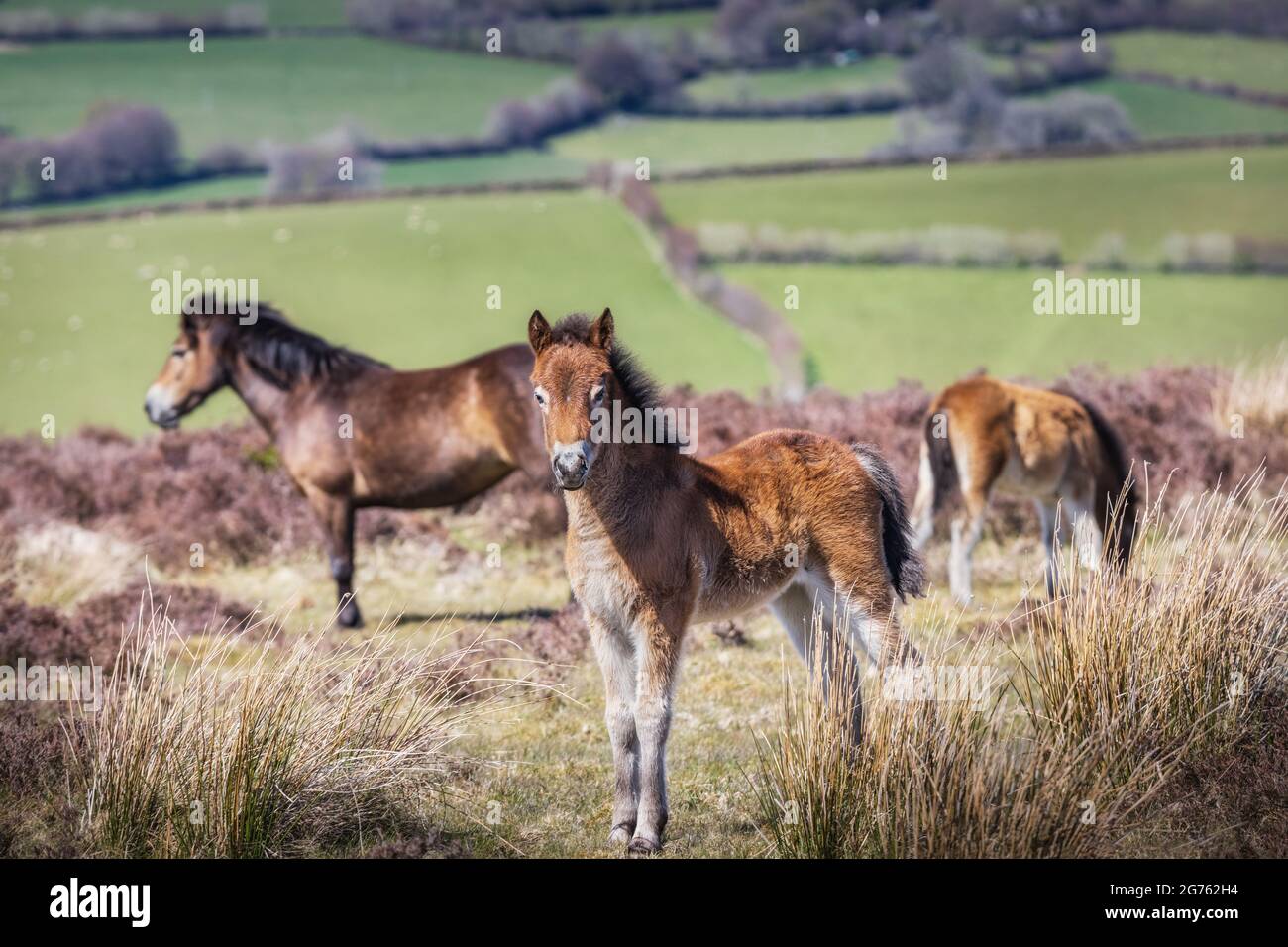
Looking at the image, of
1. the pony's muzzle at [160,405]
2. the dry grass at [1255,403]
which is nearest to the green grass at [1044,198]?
the dry grass at [1255,403]

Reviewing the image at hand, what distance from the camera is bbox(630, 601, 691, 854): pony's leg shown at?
6.43 meters

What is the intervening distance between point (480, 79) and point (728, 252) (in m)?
14.5

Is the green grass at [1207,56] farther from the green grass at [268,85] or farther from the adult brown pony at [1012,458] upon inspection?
the adult brown pony at [1012,458]

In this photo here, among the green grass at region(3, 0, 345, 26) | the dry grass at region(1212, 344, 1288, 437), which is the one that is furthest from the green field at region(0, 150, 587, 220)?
the dry grass at region(1212, 344, 1288, 437)

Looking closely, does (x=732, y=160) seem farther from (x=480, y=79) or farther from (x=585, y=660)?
(x=585, y=660)

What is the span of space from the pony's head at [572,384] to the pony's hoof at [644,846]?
1545 mm

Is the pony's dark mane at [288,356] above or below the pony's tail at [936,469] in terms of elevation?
above

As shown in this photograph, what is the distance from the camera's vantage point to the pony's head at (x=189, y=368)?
41.0 ft

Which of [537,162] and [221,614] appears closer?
[221,614]

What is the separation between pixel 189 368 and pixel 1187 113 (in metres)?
29.4

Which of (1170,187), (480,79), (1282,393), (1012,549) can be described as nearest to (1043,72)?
(1170,187)

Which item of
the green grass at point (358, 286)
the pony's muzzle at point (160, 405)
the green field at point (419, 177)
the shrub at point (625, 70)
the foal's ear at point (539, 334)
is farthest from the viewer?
the shrub at point (625, 70)

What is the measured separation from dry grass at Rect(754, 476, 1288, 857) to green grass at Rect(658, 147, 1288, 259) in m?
22.7

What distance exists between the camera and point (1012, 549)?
13.2m
